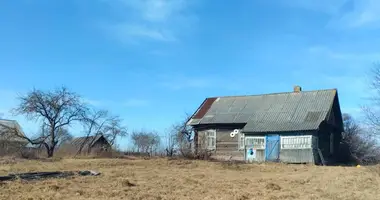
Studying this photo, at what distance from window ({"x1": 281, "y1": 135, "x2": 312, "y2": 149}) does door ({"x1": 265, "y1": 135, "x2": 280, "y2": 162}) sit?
18.4 inches

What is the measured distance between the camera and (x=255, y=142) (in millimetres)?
33969

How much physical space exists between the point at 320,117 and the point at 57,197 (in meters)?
25.4

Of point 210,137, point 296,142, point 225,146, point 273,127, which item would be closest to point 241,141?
point 225,146

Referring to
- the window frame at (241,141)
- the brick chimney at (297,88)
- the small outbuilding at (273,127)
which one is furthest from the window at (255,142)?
the brick chimney at (297,88)

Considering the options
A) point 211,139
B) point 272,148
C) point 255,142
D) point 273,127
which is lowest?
point 272,148

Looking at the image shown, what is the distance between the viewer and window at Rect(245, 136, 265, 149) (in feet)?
111

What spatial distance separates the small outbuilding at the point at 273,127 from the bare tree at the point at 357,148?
916 mm

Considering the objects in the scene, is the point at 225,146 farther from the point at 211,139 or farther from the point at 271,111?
the point at 271,111

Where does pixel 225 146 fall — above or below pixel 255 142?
below

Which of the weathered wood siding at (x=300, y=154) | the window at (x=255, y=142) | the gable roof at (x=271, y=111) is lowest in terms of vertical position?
the weathered wood siding at (x=300, y=154)

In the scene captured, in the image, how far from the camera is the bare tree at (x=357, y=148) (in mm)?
30969

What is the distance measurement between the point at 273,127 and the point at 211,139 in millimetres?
6050

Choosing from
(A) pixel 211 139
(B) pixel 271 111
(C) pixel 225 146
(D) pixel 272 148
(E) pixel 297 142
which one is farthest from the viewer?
(A) pixel 211 139

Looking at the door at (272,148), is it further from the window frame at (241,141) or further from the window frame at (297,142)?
the window frame at (241,141)
